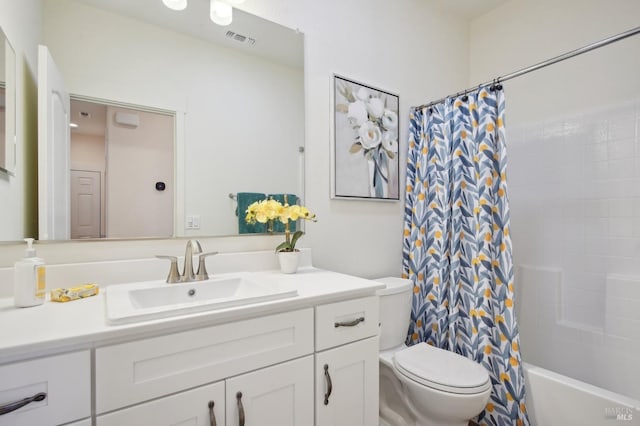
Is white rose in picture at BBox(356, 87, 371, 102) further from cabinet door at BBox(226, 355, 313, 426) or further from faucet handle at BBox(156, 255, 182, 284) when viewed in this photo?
cabinet door at BBox(226, 355, 313, 426)

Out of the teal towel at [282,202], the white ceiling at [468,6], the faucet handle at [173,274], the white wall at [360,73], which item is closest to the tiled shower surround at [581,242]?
the white wall at [360,73]

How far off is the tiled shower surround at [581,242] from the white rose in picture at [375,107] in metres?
1.05

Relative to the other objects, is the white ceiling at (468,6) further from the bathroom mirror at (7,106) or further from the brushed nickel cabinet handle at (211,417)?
the brushed nickel cabinet handle at (211,417)

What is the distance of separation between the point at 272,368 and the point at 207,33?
1401 millimetres

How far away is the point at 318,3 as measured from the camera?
1.68 meters

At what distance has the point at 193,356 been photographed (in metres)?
0.83

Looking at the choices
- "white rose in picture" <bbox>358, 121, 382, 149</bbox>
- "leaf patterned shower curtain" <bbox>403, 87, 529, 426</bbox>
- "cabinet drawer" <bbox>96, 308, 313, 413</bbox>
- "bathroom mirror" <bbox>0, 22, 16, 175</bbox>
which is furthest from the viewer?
"white rose in picture" <bbox>358, 121, 382, 149</bbox>

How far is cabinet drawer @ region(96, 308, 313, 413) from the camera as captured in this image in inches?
28.8

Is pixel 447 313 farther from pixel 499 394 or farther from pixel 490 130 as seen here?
pixel 490 130

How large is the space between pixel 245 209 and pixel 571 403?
1639 mm

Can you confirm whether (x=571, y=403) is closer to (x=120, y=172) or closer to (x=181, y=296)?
(x=181, y=296)

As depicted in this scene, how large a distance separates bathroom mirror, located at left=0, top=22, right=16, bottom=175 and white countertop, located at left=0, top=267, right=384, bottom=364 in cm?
44

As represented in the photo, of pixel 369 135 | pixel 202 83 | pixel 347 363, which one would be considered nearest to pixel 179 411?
pixel 347 363

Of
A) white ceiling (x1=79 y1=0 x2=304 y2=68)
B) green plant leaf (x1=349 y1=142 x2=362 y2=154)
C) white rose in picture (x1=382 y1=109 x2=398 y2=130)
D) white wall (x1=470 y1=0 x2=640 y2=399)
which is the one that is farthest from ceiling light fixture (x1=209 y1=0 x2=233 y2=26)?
white wall (x1=470 y1=0 x2=640 y2=399)
